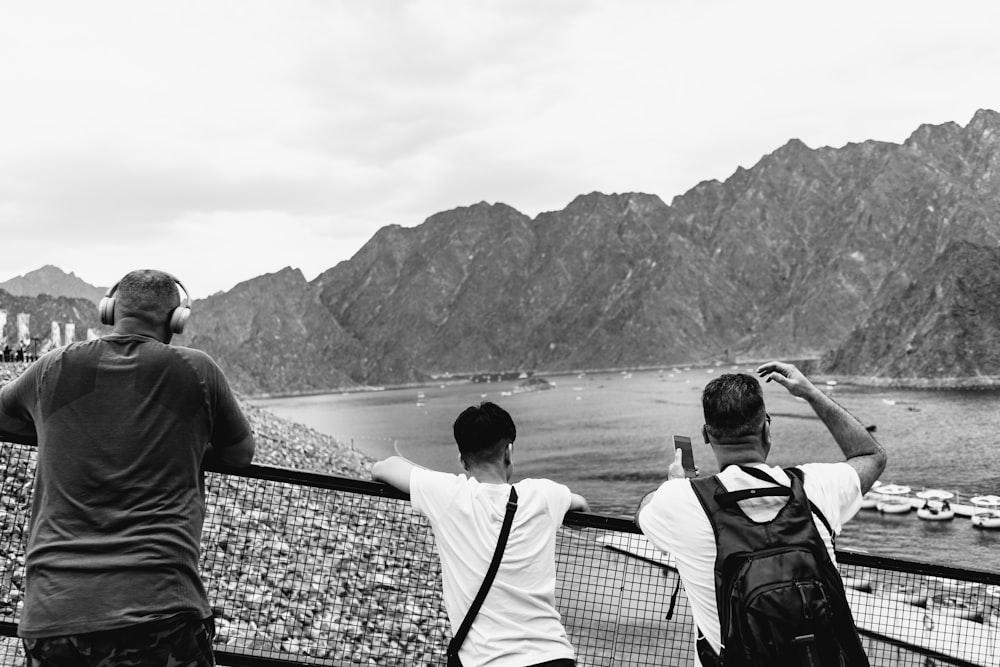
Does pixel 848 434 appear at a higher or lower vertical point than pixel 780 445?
higher

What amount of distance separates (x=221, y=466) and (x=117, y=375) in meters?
0.69

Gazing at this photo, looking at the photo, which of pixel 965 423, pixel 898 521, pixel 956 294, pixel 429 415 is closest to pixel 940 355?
pixel 956 294

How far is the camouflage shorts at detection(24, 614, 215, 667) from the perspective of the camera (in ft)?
8.50

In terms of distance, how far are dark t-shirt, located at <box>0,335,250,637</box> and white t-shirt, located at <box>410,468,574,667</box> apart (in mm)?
874

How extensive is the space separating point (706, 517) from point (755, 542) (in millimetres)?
181

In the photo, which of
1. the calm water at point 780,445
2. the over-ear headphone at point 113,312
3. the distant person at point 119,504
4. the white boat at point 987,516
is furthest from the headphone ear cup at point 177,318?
the white boat at point 987,516

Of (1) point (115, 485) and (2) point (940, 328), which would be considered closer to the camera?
(1) point (115, 485)

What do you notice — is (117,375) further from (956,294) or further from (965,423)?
(956,294)

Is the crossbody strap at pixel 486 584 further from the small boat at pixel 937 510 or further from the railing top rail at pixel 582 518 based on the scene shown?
the small boat at pixel 937 510

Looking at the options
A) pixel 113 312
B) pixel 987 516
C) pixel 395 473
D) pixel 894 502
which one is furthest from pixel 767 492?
pixel 894 502

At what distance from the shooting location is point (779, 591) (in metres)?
2.55

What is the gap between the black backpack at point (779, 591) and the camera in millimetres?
2531

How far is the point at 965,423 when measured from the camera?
256ft

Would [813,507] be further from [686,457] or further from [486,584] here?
[486,584]
